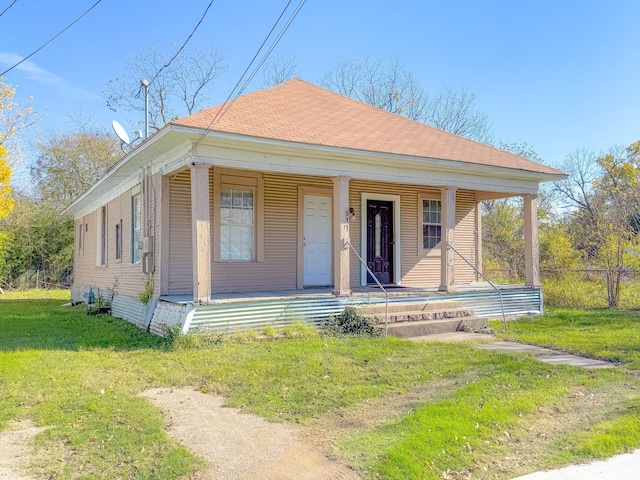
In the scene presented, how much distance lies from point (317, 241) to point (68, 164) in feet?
68.2

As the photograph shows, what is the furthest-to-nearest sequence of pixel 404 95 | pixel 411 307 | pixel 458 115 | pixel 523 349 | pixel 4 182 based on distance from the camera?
pixel 458 115 → pixel 404 95 → pixel 4 182 → pixel 411 307 → pixel 523 349

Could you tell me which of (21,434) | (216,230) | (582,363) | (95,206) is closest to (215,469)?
(21,434)

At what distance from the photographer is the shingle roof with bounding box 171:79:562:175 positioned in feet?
26.4

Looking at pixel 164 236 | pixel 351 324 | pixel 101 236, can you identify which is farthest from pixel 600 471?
pixel 101 236

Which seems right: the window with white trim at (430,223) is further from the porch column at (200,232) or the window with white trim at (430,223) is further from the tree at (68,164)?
the tree at (68,164)

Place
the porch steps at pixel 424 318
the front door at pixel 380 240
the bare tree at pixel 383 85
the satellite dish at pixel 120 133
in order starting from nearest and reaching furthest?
the porch steps at pixel 424 318
the front door at pixel 380 240
the satellite dish at pixel 120 133
the bare tree at pixel 383 85

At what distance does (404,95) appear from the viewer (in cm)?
2806

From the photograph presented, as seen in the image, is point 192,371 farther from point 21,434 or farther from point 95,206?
point 95,206

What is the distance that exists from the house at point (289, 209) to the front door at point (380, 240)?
3cm

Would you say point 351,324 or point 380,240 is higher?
point 380,240

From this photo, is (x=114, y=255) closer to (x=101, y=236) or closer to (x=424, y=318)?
(x=101, y=236)

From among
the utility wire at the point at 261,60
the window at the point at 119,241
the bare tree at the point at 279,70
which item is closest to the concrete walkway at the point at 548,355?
the utility wire at the point at 261,60

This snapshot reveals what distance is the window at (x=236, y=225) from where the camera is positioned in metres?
9.59

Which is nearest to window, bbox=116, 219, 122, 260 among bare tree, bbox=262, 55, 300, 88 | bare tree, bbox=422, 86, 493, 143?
bare tree, bbox=262, 55, 300, 88
